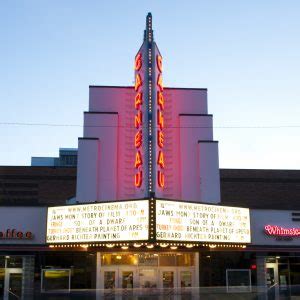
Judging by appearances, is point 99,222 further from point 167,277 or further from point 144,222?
point 167,277

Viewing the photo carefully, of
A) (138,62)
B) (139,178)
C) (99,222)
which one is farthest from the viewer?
(138,62)

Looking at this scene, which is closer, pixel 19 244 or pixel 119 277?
pixel 19 244

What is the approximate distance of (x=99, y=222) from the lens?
19.8m

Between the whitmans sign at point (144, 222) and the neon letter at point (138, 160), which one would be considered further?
the neon letter at point (138, 160)

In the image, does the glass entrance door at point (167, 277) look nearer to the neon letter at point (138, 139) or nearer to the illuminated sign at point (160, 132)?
the illuminated sign at point (160, 132)

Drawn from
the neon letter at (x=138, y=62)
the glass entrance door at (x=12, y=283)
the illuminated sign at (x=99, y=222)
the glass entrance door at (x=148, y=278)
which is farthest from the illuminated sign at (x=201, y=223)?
the neon letter at (x=138, y=62)

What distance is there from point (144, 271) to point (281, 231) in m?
6.62

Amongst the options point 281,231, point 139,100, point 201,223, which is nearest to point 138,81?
point 139,100

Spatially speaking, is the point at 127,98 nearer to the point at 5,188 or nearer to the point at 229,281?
the point at 229,281

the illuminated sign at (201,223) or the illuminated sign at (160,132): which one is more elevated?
the illuminated sign at (160,132)

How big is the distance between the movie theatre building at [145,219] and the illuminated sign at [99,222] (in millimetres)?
41

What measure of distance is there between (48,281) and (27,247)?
180 centimetres

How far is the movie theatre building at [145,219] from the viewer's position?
64.2 ft

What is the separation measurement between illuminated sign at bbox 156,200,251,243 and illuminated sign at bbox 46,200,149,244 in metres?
0.74
